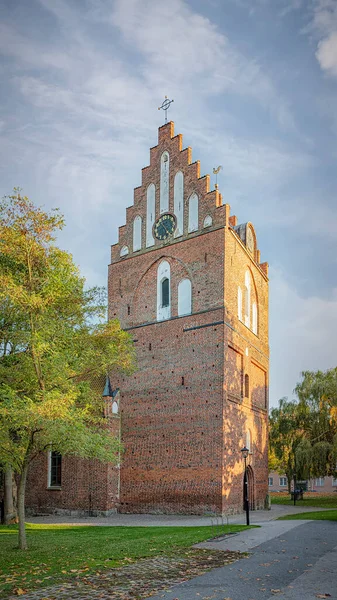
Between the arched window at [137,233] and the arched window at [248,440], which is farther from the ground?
the arched window at [137,233]

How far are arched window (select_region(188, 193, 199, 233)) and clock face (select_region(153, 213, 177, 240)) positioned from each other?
35.7 inches

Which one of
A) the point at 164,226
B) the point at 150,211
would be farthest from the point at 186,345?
the point at 150,211

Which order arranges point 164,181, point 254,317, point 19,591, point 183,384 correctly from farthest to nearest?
point 254,317 → point 164,181 → point 183,384 → point 19,591

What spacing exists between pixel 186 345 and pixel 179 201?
694 centimetres

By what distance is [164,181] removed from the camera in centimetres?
2806

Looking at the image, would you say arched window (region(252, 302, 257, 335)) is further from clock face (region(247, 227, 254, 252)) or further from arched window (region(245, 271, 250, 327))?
clock face (region(247, 227, 254, 252))

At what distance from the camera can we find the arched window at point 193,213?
2639cm

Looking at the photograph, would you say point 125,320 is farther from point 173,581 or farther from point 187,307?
Answer: point 173,581

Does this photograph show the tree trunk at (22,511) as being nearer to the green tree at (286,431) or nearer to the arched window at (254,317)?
the arched window at (254,317)

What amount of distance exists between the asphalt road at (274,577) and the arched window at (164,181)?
1720cm

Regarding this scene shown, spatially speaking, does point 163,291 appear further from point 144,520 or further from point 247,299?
point 144,520

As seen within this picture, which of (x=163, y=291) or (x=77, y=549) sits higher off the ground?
(x=163, y=291)

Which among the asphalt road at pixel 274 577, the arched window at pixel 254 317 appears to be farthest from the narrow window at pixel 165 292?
the asphalt road at pixel 274 577

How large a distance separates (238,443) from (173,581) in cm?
1605
